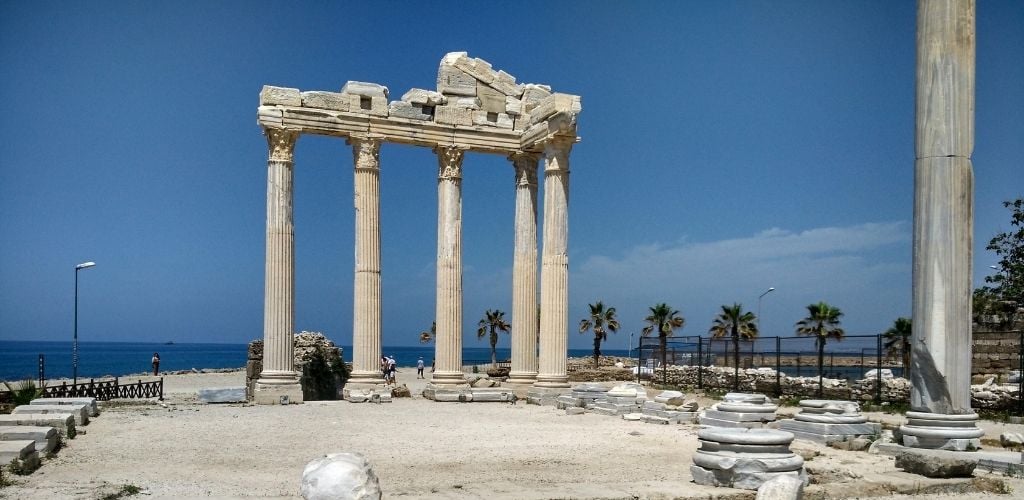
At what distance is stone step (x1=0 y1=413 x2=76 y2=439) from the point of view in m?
16.4

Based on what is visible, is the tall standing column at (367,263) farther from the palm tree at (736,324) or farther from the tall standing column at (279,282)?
the palm tree at (736,324)

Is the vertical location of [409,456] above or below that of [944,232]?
below

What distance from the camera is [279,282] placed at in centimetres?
2645

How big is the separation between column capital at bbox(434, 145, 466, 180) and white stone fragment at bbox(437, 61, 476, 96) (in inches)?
72.5

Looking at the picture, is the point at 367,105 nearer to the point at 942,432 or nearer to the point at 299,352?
the point at 299,352

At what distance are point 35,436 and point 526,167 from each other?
725 inches

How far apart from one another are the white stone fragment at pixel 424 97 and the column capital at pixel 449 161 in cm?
144

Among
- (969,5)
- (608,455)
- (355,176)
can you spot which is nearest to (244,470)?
(608,455)

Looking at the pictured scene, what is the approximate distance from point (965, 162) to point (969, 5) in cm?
248

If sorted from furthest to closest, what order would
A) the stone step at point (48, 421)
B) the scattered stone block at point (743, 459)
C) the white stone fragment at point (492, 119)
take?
the white stone fragment at point (492, 119), the stone step at point (48, 421), the scattered stone block at point (743, 459)

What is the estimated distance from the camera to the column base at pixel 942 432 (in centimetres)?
1373

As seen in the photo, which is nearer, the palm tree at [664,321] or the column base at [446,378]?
the column base at [446,378]

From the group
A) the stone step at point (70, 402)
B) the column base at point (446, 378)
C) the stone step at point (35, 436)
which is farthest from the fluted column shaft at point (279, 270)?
the stone step at point (35, 436)

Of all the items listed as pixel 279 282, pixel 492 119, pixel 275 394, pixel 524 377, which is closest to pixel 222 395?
pixel 275 394
